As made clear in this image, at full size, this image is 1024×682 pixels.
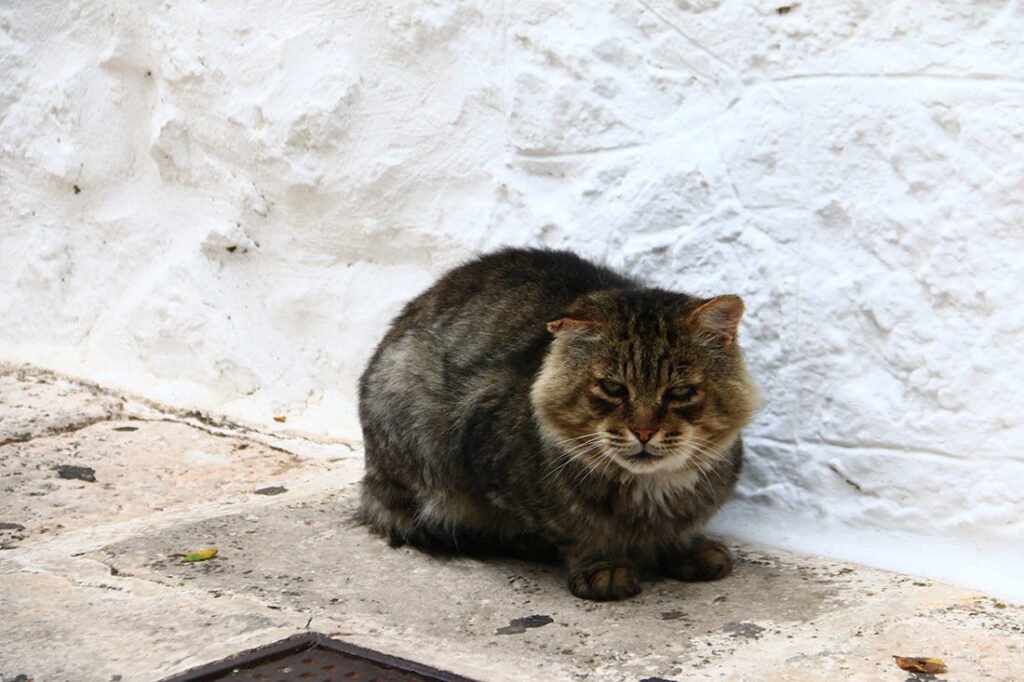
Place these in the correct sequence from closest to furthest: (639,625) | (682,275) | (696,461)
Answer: (639,625) → (696,461) → (682,275)

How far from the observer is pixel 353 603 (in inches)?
132

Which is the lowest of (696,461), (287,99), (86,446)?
(86,446)

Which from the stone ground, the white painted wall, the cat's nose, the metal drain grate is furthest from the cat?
the metal drain grate

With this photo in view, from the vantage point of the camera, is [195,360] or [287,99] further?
[195,360]

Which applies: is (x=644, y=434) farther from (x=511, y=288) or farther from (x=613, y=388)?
(x=511, y=288)

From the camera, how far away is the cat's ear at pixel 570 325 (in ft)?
11.2

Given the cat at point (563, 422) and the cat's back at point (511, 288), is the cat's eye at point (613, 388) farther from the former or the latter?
the cat's back at point (511, 288)

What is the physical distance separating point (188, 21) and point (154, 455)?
202 centimetres

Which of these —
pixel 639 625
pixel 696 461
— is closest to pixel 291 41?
pixel 696 461

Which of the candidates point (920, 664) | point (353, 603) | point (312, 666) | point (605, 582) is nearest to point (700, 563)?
point (605, 582)

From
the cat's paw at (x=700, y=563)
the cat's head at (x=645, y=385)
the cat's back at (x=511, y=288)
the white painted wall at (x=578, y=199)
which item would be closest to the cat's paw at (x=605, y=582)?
the cat's paw at (x=700, y=563)

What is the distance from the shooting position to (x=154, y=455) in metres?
4.72

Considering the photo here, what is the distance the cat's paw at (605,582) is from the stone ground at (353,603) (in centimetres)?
5

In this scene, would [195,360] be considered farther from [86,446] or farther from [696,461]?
[696,461]
